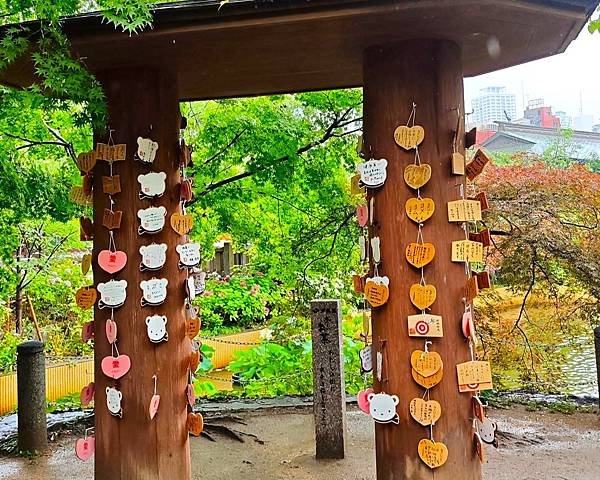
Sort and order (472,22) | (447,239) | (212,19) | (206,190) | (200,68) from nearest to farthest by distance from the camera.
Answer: (212,19) → (472,22) → (447,239) → (200,68) → (206,190)

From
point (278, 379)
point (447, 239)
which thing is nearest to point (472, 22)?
point (447, 239)

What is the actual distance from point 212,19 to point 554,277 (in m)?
4.48

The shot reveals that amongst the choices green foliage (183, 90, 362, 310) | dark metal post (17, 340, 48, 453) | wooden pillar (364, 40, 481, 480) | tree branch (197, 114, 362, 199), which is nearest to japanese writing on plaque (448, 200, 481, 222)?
wooden pillar (364, 40, 481, 480)

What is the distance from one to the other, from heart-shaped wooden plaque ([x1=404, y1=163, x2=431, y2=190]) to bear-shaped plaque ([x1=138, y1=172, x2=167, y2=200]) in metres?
1.23

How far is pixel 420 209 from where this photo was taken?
8.38 ft

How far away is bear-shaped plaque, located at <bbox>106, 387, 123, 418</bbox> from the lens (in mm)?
2760

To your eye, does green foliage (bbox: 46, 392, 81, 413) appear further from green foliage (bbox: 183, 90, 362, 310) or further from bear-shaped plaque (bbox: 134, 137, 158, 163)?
bear-shaped plaque (bbox: 134, 137, 158, 163)

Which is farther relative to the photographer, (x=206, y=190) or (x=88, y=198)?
(x=206, y=190)

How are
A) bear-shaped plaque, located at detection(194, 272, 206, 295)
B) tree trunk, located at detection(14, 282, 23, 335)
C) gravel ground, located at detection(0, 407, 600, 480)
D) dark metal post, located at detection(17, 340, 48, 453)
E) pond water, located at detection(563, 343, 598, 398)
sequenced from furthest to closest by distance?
tree trunk, located at detection(14, 282, 23, 335)
pond water, located at detection(563, 343, 598, 398)
dark metal post, located at detection(17, 340, 48, 453)
gravel ground, located at detection(0, 407, 600, 480)
bear-shaped plaque, located at detection(194, 272, 206, 295)

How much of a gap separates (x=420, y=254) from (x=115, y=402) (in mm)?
1647

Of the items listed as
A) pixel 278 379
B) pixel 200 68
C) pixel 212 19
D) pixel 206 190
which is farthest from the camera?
pixel 278 379

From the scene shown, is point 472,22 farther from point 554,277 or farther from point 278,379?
point 278,379

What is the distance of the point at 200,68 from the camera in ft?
9.59

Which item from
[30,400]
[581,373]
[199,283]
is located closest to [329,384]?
[199,283]
